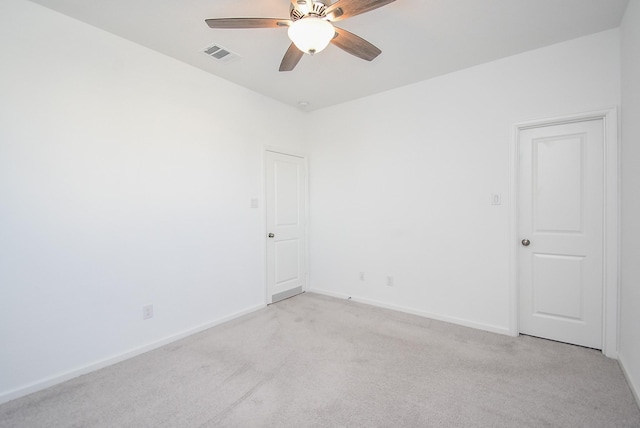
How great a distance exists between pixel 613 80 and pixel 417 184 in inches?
69.8

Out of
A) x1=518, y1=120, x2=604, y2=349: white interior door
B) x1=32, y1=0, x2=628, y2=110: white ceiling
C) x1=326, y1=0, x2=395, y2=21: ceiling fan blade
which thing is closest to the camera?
x1=326, y1=0, x2=395, y2=21: ceiling fan blade

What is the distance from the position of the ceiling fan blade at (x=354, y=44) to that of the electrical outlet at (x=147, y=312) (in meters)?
2.68

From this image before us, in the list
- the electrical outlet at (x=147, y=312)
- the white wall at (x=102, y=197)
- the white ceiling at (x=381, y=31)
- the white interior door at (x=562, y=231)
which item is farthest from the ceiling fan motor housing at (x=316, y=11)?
the electrical outlet at (x=147, y=312)

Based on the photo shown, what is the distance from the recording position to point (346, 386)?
204 cm

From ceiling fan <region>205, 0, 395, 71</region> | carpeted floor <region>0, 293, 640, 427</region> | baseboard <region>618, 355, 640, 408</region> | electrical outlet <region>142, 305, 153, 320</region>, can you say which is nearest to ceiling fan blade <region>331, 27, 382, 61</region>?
ceiling fan <region>205, 0, 395, 71</region>

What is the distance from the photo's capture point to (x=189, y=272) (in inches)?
116

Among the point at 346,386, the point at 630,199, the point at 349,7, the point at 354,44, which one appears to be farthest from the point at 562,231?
the point at 349,7

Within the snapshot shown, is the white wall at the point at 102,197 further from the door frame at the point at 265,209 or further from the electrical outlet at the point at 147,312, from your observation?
the door frame at the point at 265,209

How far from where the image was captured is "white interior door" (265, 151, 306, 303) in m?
3.81

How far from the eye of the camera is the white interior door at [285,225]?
12.5 feet

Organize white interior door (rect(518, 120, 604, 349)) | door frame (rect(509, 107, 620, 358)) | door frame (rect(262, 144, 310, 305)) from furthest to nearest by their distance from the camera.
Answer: door frame (rect(262, 144, 310, 305)), white interior door (rect(518, 120, 604, 349)), door frame (rect(509, 107, 620, 358))

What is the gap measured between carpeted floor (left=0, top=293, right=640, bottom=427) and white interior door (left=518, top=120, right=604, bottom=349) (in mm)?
247

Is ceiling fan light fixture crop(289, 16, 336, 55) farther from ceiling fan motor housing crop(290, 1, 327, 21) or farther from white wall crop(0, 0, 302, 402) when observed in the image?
white wall crop(0, 0, 302, 402)

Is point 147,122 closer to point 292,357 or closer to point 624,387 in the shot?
point 292,357
